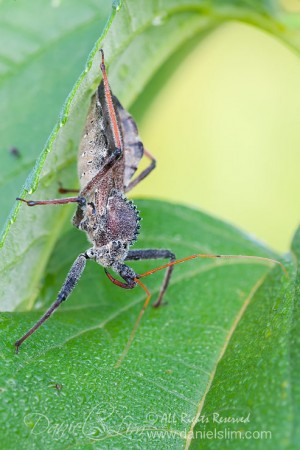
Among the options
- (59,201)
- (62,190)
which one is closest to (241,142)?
(62,190)

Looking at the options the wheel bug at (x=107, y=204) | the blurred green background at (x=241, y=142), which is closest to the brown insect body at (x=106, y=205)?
the wheel bug at (x=107, y=204)

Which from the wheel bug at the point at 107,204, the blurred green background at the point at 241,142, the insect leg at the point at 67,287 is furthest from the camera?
the blurred green background at the point at 241,142

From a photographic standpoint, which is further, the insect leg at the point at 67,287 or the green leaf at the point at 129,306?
the insect leg at the point at 67,287

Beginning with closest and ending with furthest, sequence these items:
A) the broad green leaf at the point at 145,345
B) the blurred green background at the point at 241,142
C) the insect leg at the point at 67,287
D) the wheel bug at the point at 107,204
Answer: the broad green leaf at the point at 145,345 < the insect leg at the point at 67,287 < the wheel bug at the point at 107,204 < the blurred green background at the point at 241,142

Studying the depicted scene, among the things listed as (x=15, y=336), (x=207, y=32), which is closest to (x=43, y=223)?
(x=15, y=336)

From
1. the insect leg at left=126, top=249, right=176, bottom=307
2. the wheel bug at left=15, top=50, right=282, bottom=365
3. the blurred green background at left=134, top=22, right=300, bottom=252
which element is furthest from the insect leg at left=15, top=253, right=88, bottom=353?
the blurred green background at left=134, top=22, right=300, bottom=252

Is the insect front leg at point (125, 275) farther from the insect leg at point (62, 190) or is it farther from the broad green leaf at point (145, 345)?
the insect leg at point (62, 190)

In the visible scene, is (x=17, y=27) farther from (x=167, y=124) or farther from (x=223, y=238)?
(x=167, y=124)
